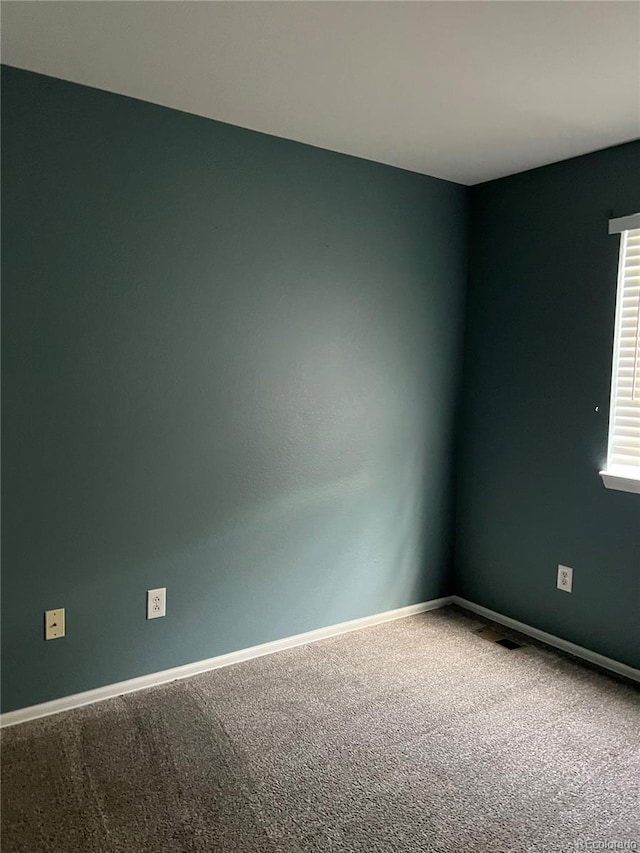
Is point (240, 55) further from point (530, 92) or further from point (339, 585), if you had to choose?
point (339, 585)

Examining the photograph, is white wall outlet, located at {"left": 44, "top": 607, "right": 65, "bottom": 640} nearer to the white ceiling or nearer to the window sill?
the white ceiling

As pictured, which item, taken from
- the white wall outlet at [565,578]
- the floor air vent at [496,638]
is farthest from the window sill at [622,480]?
the floor air vent at [496,638]

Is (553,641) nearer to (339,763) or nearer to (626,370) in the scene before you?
(626,370)

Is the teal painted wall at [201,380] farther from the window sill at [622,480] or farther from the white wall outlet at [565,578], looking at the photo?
the window sill at [622,480]

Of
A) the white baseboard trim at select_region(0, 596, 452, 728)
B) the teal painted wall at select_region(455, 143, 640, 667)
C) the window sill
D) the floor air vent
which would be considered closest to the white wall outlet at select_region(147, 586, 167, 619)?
the white baseboard trim at select_region(0, 596, 452, 728)

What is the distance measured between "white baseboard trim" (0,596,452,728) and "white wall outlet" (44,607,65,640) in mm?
247

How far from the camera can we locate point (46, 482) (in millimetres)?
2324

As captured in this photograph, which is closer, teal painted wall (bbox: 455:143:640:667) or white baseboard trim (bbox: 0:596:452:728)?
white baseboard trim (bbox: 0:596:452:728)

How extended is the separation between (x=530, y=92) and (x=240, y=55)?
3.39 feet

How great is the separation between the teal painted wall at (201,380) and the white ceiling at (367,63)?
224mm

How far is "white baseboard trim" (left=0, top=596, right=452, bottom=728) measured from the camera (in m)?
2.36

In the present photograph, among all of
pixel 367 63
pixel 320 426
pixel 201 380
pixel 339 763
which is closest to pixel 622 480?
pixel 320 426

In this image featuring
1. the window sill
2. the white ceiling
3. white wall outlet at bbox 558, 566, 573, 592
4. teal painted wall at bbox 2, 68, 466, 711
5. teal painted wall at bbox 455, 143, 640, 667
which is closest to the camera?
the white ceiling

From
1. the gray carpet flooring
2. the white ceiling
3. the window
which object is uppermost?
the white ceiling
